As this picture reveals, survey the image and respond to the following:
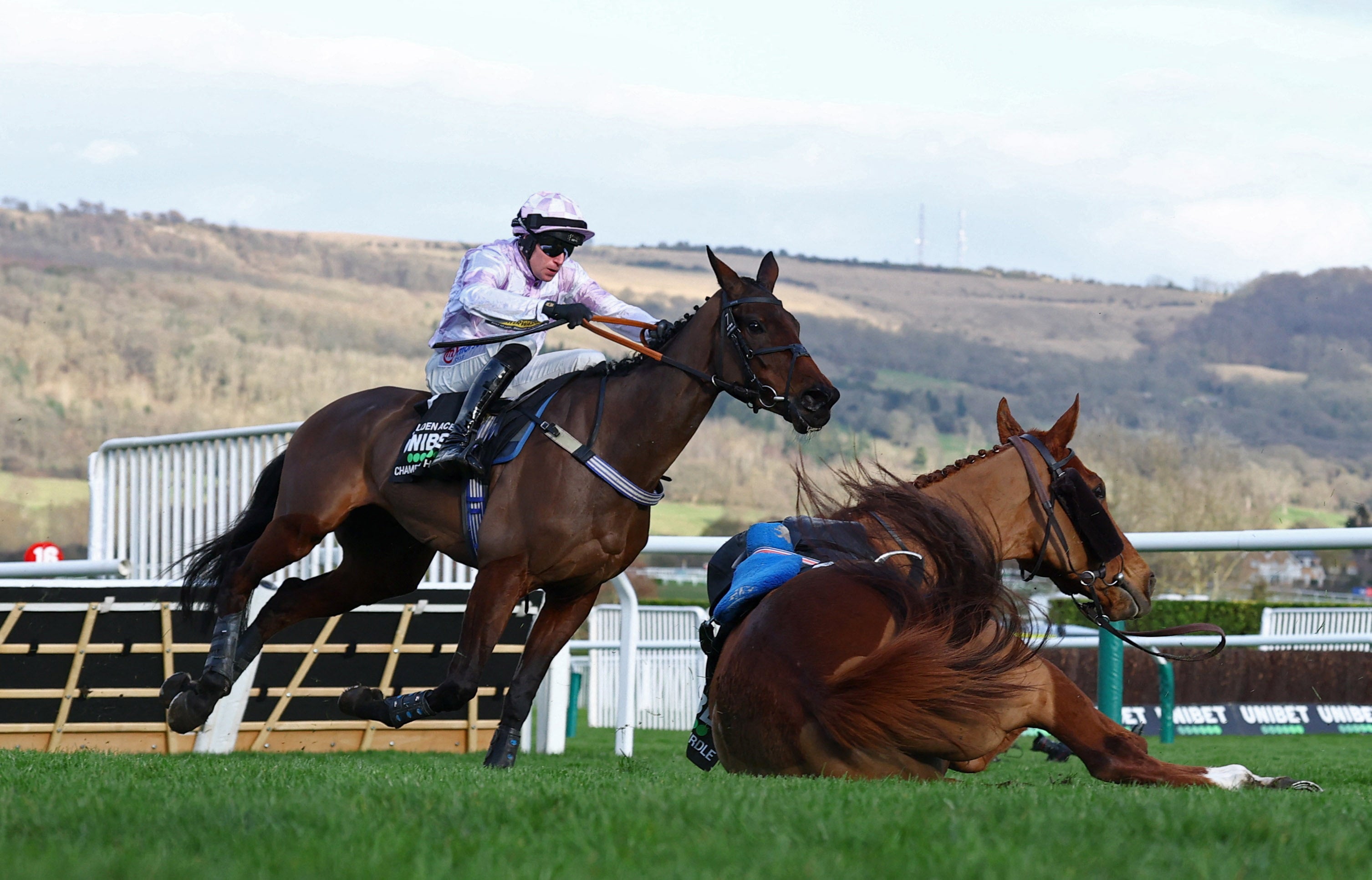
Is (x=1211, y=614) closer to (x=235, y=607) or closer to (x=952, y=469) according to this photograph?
(x=952, y=469)

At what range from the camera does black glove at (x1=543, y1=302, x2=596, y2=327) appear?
5527 millimetres

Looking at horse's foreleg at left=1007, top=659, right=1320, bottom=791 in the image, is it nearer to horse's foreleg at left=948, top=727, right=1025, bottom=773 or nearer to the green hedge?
horse's foreleg at left=948, top=727, right=1025, bottom=773

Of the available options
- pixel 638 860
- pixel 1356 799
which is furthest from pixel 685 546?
pixel 638 860

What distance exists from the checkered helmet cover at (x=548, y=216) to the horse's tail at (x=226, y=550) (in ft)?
4.80

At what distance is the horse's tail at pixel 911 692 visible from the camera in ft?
12.1

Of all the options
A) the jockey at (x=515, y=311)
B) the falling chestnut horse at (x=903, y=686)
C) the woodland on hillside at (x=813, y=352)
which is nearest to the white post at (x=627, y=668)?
the jockey at (x=515, y=311)

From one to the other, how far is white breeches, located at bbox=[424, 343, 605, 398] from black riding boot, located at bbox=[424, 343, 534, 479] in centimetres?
4

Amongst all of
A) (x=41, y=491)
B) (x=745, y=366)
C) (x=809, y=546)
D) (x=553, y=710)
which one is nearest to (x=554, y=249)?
(x=745, y=366)

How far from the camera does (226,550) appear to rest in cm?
630

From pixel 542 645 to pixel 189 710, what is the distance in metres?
1.37

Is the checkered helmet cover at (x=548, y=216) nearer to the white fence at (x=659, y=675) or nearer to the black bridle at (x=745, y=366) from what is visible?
the black bridle at (x=745, y=366)

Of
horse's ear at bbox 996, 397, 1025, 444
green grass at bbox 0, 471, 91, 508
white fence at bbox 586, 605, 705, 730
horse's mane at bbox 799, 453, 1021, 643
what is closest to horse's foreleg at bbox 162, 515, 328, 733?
horse's mane at bbox 799, 453, 1021, 643

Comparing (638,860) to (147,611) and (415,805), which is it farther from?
(147,611)

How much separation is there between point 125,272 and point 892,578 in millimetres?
90849
